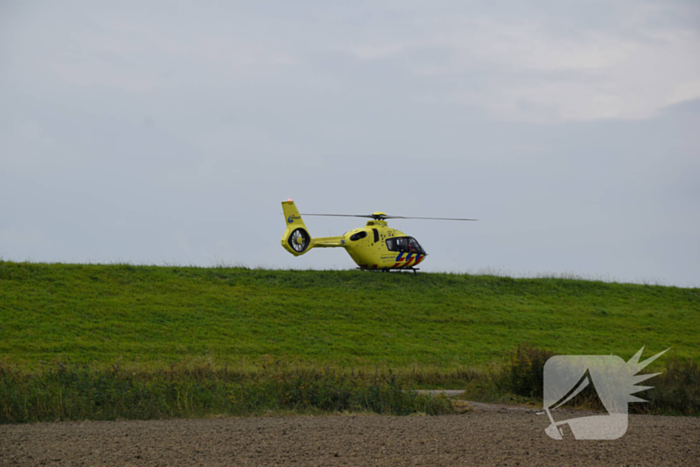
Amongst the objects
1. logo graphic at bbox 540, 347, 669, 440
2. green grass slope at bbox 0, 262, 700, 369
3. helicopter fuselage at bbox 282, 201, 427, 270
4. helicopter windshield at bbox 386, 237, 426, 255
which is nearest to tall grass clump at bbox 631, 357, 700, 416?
logo graphic at bbox 540, 347, 669, 440

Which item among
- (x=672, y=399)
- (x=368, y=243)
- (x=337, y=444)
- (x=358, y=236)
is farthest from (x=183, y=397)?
(x=368, y=243)

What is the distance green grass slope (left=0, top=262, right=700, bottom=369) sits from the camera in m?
22.0

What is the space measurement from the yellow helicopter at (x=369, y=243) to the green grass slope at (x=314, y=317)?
3.11ft

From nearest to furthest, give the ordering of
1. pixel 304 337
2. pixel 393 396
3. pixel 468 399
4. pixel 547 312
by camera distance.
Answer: pixel 393 396
pixel 468 399
pixel 304 337
pixel 547 312

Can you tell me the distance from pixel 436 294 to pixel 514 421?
83.2ft

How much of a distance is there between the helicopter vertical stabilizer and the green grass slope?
5.88ft

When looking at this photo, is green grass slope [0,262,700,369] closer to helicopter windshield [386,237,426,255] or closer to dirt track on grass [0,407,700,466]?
helicopter windshield [386,237,426,255]

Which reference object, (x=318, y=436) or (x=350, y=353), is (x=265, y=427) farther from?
(x=350, y=353)

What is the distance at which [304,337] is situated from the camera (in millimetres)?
24844

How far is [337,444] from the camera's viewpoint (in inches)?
290

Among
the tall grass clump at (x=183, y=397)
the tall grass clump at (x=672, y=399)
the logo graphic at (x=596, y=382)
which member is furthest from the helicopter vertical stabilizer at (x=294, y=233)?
the tall grass clump at (x=672, y=399)

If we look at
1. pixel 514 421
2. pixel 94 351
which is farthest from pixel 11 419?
pixel 94 351

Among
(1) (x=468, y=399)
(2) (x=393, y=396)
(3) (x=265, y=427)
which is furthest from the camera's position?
(1) (x=468, y=399)

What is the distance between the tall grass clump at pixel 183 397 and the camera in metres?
9.85
